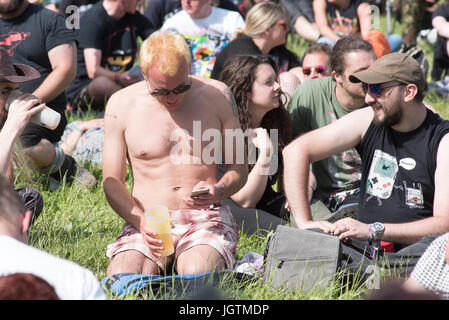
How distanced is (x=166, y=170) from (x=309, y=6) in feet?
20.0

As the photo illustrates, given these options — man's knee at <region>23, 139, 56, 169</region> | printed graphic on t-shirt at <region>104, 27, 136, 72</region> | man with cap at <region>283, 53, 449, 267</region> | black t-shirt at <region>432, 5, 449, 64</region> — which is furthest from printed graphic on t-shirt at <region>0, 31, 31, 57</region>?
black t-shirt at <region>432, 5, 449, 64</region>

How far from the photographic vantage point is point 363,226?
144 inches

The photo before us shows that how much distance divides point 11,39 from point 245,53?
2.12 m

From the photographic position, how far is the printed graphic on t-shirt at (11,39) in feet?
17.6

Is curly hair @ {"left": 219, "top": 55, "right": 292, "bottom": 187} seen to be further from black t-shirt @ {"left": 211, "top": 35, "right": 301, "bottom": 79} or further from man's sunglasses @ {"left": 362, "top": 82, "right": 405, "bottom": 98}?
man's sunglasses @ {"left": 362, "top": 82, "right": 405, "bottom": 98}

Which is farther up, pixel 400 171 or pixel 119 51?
pixel 400 171

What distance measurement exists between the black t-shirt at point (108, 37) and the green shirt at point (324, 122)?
2.84 meters

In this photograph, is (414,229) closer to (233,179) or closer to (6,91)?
(233,179)

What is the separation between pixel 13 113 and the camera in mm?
3602

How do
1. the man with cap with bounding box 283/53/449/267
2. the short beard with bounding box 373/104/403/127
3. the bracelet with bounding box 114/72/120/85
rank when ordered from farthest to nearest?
the bracelet with bounding box 114/72/120/85
the short beard with bounding box 373/104/403/127
the man with cap with bounding box 283/53/449/267

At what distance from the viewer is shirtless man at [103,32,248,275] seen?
12.4 feet

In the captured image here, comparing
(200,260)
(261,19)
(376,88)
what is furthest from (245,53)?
(200,260)

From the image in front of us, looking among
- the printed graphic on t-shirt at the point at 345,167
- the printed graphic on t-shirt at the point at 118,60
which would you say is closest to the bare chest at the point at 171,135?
the printed graphic on t-shirt at the point at 345,167

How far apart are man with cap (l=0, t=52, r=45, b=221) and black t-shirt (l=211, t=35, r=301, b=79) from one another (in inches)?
88.5
